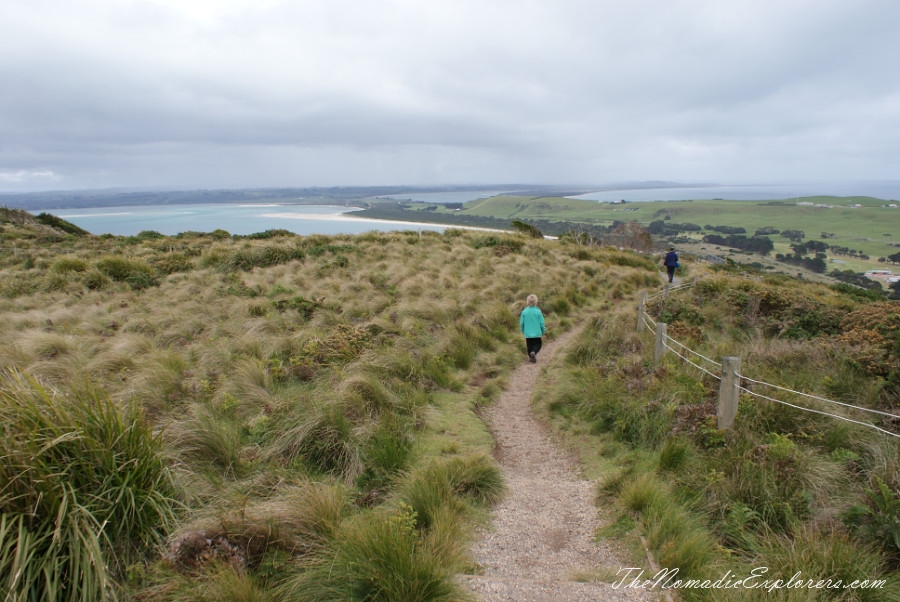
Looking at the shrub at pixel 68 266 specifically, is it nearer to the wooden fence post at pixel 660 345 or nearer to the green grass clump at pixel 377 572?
the green grass clump at pixel 377 572

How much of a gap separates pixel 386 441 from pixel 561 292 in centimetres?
1065

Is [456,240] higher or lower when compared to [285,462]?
higher

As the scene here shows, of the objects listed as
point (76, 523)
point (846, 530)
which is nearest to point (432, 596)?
point (76, 523)

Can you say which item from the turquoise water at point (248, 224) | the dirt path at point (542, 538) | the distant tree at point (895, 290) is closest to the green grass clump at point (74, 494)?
the dirt path at point (542, 538)

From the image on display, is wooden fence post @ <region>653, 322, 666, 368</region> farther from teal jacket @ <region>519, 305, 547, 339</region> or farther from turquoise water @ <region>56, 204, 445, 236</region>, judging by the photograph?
turquoise water @ <region>56, 204, 445, 236</region>

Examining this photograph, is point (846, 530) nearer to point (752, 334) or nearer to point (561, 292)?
point (752, 334)

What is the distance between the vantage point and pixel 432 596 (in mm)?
2791

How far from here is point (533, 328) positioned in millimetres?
9461

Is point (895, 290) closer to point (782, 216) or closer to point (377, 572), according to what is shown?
point (377, 572)

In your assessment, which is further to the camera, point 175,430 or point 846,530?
point 175,430

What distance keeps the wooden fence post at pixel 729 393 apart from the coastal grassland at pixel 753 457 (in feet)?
0.42

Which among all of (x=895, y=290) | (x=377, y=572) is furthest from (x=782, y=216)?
(x=377, y=572)

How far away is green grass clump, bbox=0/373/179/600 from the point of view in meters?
2.47

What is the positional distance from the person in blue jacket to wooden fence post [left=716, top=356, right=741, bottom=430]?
4.62 metres
